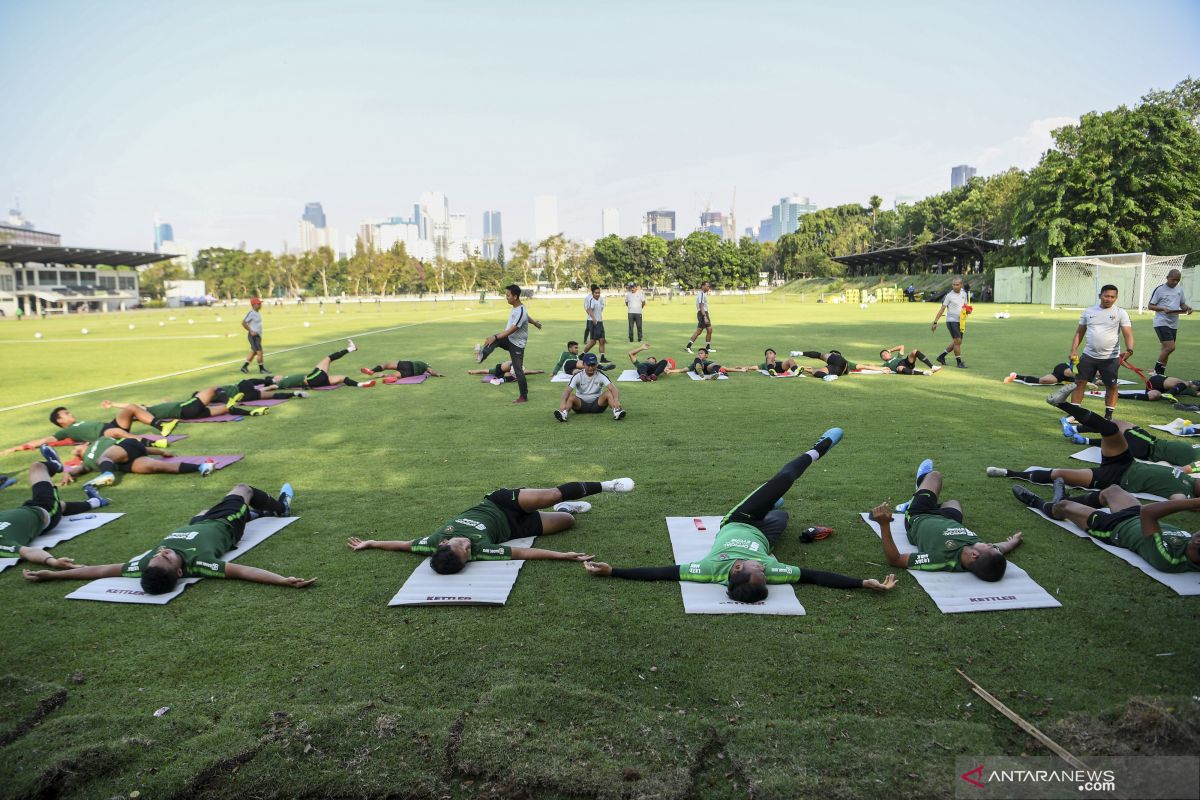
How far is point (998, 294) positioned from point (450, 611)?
52390mm

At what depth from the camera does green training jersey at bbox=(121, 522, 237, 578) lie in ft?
18.3

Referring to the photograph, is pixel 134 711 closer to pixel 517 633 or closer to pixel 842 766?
pixel 517 633

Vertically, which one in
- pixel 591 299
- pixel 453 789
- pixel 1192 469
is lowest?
pixel 453 789

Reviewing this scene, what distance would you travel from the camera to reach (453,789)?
3344 millimetres

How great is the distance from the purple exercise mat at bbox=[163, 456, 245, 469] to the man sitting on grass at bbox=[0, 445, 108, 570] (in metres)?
1.29

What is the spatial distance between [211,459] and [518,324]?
5.45 m

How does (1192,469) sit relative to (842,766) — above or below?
above

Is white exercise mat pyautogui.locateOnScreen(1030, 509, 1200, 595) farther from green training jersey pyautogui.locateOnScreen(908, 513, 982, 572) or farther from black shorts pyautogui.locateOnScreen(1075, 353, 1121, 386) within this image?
black shorts pyautogui.locateOnScreen(1075, 353, 1121, 386)

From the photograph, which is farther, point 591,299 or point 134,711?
point 591,299

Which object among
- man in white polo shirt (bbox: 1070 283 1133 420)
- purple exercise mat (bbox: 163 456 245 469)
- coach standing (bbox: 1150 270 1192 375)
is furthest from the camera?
coach standing (bbox: 1150 270 1192 375)

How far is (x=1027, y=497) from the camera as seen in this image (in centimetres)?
671

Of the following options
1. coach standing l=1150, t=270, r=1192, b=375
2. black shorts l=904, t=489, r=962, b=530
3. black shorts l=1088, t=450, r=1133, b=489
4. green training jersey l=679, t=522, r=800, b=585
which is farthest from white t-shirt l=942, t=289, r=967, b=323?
green training jersey l=679, t=522, r=800, b=585

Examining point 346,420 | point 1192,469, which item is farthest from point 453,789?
point 346,420

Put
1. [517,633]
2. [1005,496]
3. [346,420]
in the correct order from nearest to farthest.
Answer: [517,633]
[1005,496]
[346,420]
